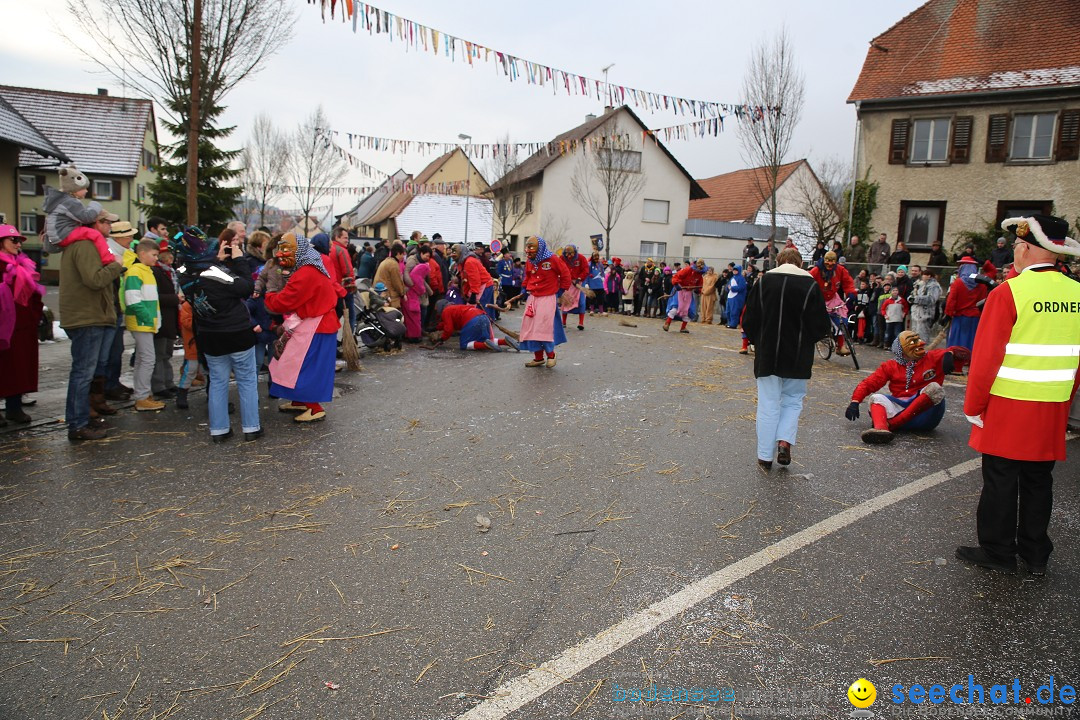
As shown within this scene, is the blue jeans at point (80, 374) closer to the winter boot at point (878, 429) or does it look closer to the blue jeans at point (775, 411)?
the blue jeans at point (775, 411)

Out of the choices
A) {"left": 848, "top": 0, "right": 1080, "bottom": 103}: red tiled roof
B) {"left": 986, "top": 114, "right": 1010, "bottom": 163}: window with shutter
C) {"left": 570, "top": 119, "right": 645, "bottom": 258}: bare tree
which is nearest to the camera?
{"left": 848, "top": 0, "right": 1080, "bottom": 103}: red tiled roof

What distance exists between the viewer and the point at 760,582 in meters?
3.73

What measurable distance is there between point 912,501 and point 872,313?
484 inches

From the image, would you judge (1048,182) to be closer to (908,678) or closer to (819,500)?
(819,500)

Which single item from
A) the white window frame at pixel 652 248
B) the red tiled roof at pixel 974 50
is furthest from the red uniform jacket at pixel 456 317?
the white window frame at pixel 652 248

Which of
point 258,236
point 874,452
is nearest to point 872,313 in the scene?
point 874,452

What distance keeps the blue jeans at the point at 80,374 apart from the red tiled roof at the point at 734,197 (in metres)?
37.0

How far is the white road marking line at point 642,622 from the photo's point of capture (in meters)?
2.75

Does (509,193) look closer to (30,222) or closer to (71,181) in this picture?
(30,222)

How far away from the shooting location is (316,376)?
6.90 meters

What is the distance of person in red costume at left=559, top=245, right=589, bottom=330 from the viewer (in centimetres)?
1366

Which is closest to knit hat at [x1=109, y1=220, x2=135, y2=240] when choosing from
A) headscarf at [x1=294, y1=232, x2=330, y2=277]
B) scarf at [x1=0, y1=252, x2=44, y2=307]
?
scarf at [x1=0, y1=252, x2=44, y2=307]

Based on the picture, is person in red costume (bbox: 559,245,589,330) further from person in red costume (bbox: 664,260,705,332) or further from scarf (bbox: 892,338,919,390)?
scarf (bbox: 892,338,919,390)

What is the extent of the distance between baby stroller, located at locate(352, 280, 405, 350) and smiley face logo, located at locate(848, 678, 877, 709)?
976 cm
